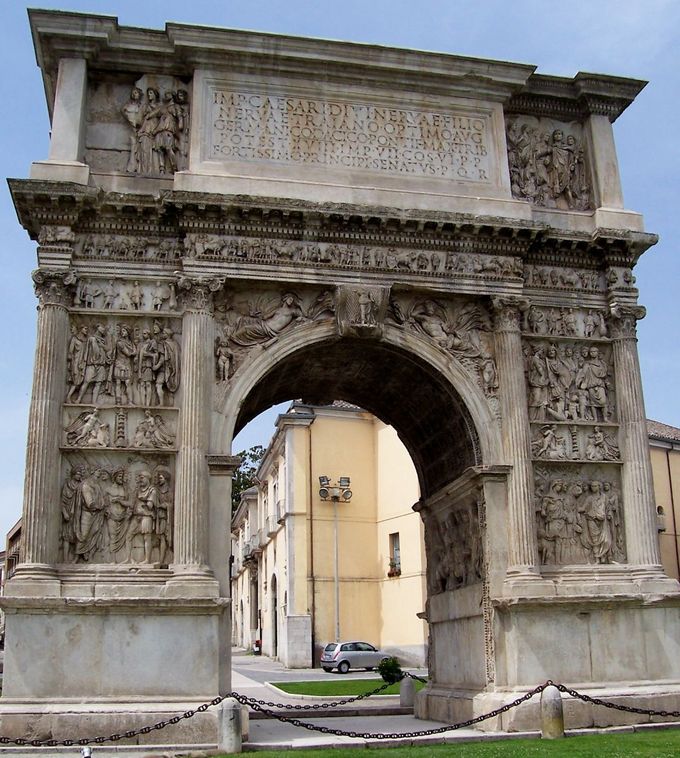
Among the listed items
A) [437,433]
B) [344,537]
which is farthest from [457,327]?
[344,537]

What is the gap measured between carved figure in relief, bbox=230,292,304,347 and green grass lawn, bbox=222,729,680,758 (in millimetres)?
6470

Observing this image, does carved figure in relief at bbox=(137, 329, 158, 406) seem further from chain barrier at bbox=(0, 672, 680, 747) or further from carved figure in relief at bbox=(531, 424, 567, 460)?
carved figure in relief at bbox=(531, 424, 567, 460)

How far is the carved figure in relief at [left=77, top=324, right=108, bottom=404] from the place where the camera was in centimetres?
1559

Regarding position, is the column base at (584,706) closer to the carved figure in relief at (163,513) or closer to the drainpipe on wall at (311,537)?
the carved figure in relief at (163,513)

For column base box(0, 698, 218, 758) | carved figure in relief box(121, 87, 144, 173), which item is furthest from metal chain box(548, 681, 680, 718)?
carved figure in relief box(121, 87, 144, 173)

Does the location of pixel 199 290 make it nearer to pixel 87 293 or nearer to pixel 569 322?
pixel 87 293

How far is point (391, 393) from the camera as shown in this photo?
1917cm

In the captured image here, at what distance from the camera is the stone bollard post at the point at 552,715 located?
1375cm

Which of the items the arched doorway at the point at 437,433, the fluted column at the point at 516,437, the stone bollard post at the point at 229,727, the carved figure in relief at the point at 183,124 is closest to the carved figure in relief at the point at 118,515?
the arched doorway at the point at 437,433

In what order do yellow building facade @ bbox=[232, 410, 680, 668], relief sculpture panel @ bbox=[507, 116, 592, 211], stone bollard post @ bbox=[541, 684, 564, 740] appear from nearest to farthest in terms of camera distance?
stone bollard post @ bbox=[541, 684, 564, 740] < relief sculpture panel @ bbox=[507, 116, 592, 211] < yellow building facade @ bbox=[232, 410, 680, 668]

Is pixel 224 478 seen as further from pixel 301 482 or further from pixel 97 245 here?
pixel 301 482

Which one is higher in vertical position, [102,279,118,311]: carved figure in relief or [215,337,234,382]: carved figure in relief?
[102,279,118,311]: carved figure in relief

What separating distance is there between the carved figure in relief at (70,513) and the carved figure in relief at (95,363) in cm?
134

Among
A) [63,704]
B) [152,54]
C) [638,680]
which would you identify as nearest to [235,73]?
[152,54]
